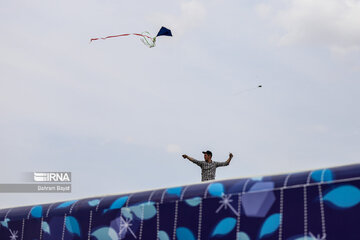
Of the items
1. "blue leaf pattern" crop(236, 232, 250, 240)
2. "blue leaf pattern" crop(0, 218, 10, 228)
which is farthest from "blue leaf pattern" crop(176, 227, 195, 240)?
"blue leaf pattern" crop(0, 218, 10, 228)

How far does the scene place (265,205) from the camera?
860cm

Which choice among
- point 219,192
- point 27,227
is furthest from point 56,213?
point 219,192

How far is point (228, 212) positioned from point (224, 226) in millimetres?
214

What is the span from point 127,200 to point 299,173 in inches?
130

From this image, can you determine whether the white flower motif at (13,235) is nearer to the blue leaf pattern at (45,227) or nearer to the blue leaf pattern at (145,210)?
the blue leaf pattern at (45,227)

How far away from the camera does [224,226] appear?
8.98 meters

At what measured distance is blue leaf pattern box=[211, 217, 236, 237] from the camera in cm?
891

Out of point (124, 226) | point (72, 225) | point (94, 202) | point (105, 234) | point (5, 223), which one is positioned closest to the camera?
point (124, 226)

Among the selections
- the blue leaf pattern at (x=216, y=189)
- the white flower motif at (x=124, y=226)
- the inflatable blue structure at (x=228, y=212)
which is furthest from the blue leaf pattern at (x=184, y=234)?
the white flower motif at (x=124, y=226)

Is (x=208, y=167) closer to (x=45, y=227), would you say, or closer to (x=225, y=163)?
(x=225, y=163)

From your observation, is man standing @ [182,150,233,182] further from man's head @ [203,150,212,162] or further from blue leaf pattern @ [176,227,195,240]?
blue leaf pattern @ [176,227,195,240]

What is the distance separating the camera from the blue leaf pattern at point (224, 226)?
29.2ft

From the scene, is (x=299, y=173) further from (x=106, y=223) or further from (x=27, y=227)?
(x=27, y=227)

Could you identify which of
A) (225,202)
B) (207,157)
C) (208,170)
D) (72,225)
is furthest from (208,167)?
(225,202)
